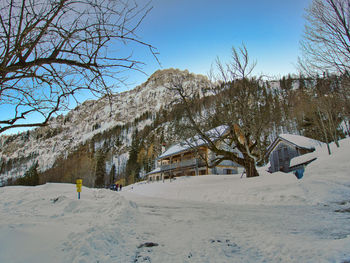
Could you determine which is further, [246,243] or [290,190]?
[290,190]

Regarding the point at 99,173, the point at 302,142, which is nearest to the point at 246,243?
the point at 302,142

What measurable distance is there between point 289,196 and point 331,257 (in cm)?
738

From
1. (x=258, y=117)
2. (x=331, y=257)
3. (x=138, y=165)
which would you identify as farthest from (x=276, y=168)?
(x=138, y=165)

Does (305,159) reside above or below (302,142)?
below

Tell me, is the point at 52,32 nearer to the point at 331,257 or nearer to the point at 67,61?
the point at 67,61

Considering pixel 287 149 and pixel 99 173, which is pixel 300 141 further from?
pixel 99 173

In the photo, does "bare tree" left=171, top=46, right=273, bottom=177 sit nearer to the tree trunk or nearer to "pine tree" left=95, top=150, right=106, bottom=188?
the tree trunk

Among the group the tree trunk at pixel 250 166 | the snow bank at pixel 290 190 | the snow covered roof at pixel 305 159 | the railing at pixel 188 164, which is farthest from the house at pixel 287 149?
the snow bank at pixel 290 190

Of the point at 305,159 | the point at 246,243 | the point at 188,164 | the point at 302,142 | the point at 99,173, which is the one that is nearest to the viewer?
the point at 246,243

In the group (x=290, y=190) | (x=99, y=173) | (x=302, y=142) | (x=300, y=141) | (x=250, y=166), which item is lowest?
(x=99, y=173)

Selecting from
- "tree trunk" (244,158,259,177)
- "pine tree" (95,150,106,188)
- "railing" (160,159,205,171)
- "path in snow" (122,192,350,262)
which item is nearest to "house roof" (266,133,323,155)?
"railing" (160,159,205,171)

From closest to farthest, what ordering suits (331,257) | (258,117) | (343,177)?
(331,257)
(343,177)
(258,117)

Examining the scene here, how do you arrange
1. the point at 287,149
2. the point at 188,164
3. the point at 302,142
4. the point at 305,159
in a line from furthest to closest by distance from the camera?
the point at 188,164
the point at 287,149
the point at 302,142
the point at 305,159

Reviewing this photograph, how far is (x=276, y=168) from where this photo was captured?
26828 millimetres
